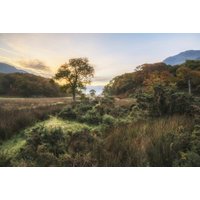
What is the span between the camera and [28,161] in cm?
425

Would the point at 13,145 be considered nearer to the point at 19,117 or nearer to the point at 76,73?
the point at 19,117

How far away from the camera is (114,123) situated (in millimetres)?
5820

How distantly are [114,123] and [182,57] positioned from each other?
2.61 meters

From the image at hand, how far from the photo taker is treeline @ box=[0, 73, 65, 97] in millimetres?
6449

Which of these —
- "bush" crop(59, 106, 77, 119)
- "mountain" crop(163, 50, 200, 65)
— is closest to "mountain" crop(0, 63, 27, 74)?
"bush" crop(59, 106, 77, 119)

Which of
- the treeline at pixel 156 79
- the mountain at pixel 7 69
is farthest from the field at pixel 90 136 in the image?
the mountain at pixel 7 69

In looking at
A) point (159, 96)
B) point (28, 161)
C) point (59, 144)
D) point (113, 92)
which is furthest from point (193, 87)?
point (28, 161)

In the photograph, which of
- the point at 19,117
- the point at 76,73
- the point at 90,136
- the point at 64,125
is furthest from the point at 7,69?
the point at 90,136

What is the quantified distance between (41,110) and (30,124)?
80 cm

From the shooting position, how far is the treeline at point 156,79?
21.8ft

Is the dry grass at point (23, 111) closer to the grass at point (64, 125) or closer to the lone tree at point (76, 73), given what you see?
the grass at point (64, 125)

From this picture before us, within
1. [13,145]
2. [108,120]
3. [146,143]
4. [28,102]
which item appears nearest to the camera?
[146,143]
